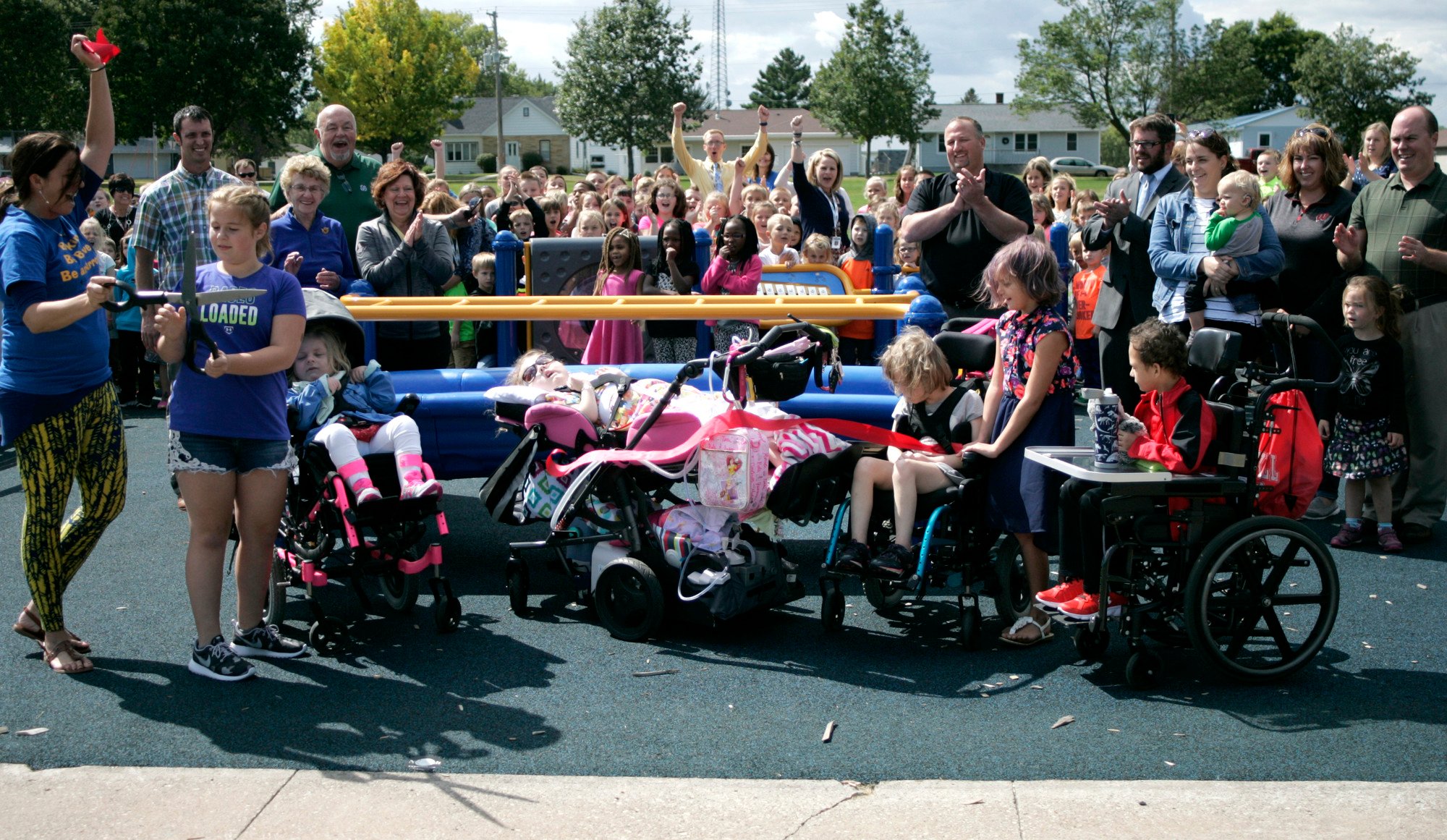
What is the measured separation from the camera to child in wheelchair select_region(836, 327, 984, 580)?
5.03 m

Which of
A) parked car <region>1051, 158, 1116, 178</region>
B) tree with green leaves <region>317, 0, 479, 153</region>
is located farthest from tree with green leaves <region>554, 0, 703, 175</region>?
parked car <region>1051, 158, 1116, 178</region>

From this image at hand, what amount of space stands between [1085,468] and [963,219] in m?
2.81

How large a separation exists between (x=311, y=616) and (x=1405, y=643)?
471 centimetres

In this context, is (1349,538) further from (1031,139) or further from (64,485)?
(1031,139)

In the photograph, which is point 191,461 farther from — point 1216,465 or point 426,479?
point 1216,465

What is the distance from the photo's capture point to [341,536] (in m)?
5.37

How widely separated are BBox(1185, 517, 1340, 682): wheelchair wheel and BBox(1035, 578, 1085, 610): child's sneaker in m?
0.42

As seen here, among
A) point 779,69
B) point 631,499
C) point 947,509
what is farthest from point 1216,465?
point 779,69

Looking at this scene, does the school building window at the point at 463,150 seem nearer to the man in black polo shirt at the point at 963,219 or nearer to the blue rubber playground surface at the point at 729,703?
the man in black polo shirt at the point at 963,219

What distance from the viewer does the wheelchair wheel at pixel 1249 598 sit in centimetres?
454

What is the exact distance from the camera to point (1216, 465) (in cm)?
473

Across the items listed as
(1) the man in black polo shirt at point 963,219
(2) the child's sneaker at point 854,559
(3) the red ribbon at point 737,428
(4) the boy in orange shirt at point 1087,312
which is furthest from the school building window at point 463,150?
(2) the child's sneaker at point 854,559

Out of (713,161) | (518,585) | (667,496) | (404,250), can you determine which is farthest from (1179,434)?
(713,161)

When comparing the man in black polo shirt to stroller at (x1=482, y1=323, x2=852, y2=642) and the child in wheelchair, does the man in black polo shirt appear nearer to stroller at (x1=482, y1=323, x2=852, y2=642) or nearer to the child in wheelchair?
the child in wheelchair
